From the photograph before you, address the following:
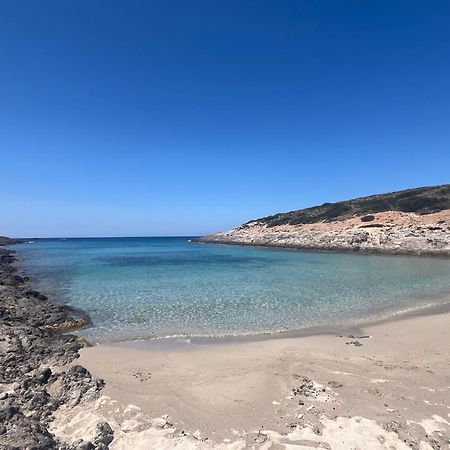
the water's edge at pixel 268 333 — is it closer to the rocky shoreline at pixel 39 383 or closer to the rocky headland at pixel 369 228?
the rocky shoreline at pixel 39 383

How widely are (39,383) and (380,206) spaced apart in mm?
72840

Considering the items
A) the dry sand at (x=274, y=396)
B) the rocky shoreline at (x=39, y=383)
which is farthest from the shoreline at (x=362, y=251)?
the rocky shoreline at (x=39, y=383)

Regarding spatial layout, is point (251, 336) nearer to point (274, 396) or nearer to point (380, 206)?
point (274, 396)

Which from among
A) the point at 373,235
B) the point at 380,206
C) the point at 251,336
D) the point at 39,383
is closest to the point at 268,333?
the point at 251,336

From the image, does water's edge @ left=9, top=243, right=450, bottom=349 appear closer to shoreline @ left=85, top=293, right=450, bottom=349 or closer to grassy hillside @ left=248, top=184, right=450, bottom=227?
shoreline @ left=85, top=293, right=450, bottom=349

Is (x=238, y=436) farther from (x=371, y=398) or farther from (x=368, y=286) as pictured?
(x=368, y=286)

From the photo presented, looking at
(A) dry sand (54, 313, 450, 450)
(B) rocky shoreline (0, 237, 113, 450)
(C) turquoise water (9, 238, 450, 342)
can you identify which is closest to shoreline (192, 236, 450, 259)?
(C) turquoise water (9, 238, 450, 342)

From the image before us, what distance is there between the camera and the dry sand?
5.78m

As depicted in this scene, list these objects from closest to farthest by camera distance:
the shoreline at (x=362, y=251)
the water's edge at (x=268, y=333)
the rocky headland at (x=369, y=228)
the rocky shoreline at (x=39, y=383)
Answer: the rocky shoreline at (x=39, y=383) < the water's edge at (x=268, y=333) < the shoreline at (x=362, y=251) < the rocky headland at (x=369, y=228)

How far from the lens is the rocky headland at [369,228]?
4653 cm

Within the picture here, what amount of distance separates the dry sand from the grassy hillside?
2290 inches

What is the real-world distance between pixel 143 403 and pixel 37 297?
15.0 m

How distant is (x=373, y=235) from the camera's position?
169ft

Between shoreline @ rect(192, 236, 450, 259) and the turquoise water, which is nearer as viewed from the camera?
the turquoise water
